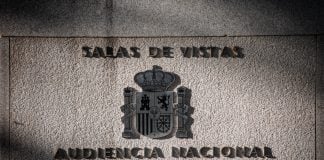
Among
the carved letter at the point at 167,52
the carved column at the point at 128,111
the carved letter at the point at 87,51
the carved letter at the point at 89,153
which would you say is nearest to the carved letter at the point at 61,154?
the carved letter at the point at 89,153

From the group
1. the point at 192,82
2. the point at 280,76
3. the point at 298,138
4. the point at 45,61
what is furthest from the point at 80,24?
the point at 298,138

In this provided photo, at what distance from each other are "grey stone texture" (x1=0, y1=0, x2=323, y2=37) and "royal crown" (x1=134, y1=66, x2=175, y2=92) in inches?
15.3

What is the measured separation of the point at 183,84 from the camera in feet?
12.5

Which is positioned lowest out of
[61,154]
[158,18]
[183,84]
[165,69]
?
[61,154]

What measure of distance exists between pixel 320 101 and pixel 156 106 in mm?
1685

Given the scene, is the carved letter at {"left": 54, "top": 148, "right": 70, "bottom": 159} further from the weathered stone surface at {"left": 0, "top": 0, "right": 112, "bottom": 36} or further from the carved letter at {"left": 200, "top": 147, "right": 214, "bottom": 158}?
the carved letter at {"left": 200, "top": 147, "right": 214, "bottom": 158}

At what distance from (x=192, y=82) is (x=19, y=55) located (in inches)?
70.9

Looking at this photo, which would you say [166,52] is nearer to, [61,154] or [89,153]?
[89,153]

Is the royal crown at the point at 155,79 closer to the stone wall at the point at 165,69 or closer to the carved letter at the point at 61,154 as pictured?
the stone wall at the point at 165,69

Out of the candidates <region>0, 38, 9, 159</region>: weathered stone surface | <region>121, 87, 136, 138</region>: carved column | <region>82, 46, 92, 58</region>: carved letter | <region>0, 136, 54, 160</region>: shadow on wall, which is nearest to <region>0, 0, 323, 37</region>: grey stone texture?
<region>82, 46, 92, 58</region>: carved letter

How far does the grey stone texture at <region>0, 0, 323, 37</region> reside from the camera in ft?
12.3

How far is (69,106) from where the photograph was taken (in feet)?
12.6

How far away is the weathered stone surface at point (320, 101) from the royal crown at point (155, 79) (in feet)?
4.90

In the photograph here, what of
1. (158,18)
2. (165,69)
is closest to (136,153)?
(165,69)
